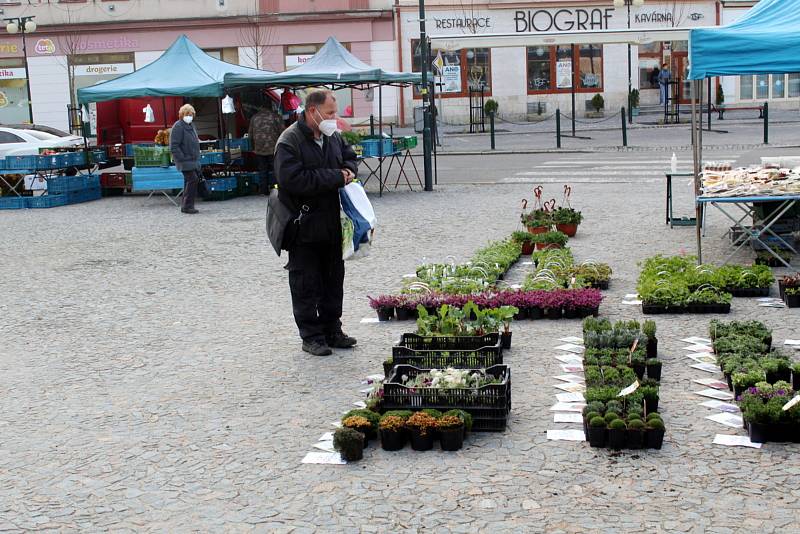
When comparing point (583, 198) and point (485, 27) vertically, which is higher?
point (485, 27)

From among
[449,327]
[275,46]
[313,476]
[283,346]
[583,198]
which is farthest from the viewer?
[275,46]

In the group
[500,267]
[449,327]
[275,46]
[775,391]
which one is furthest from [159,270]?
[275,46]

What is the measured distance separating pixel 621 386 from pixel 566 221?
7057 millimetres

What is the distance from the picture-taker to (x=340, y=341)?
8.49 m

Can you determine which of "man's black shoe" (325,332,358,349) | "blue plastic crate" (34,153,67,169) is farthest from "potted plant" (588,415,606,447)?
"blue plastic crate" (34,153,67,169)

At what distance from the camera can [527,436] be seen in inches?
247

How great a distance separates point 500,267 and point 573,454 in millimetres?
5366

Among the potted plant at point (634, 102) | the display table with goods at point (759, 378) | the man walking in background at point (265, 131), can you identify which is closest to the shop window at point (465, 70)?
the potted plant at point (634, 102)

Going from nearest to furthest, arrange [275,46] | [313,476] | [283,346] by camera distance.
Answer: [313,476], [283,346], [275,46]

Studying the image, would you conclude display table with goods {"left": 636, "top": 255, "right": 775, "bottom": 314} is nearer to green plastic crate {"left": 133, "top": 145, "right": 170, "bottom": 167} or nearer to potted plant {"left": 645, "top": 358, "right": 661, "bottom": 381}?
potted plant {"left": 645, "top": 358, "right": 661, "bottom": 381}

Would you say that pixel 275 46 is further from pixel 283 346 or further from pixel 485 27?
pixel 283 346

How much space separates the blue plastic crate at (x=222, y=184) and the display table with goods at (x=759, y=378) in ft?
44.8

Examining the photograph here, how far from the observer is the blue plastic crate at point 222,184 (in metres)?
20.5

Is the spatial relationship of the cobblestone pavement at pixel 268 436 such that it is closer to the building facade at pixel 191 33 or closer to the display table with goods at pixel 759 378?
the display table with goods at pixel 759 378
